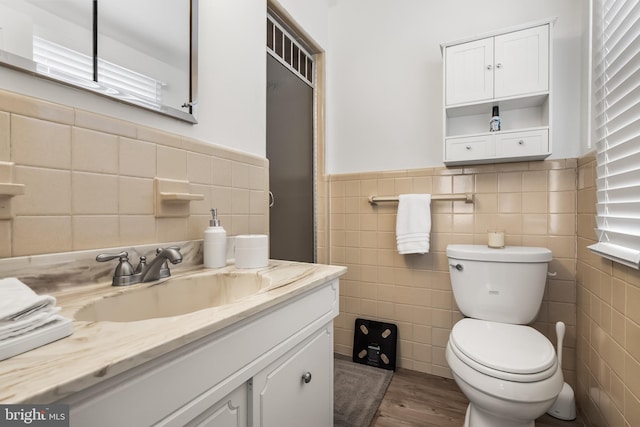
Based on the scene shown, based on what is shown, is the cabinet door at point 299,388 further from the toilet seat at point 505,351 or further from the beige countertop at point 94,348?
the toilet seat at point 505,351

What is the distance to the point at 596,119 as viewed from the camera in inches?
50.7

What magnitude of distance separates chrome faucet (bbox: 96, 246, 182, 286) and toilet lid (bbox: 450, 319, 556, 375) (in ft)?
3.57

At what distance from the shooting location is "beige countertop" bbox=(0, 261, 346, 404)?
36 centimetres

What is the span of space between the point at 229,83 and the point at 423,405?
181 cm

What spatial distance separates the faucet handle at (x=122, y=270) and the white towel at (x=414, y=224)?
1.41 metres

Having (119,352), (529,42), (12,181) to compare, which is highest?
(529,42)

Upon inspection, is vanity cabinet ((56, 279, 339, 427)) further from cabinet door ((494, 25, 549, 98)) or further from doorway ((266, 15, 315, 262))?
cabinet door ((494, 25, 549, 98))

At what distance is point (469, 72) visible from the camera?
1.61 metres

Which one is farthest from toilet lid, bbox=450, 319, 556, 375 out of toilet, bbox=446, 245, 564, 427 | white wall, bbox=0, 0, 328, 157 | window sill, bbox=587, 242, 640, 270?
white wall, bbox=0, 0, 328, 157

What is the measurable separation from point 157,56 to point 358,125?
4.49ft

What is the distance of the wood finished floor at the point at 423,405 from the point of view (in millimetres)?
1436

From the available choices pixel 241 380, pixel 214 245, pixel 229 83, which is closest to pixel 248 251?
pixel 214 245

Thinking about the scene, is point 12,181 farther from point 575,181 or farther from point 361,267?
point 575,181

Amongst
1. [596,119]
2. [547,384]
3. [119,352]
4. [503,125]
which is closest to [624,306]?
[547,384]
